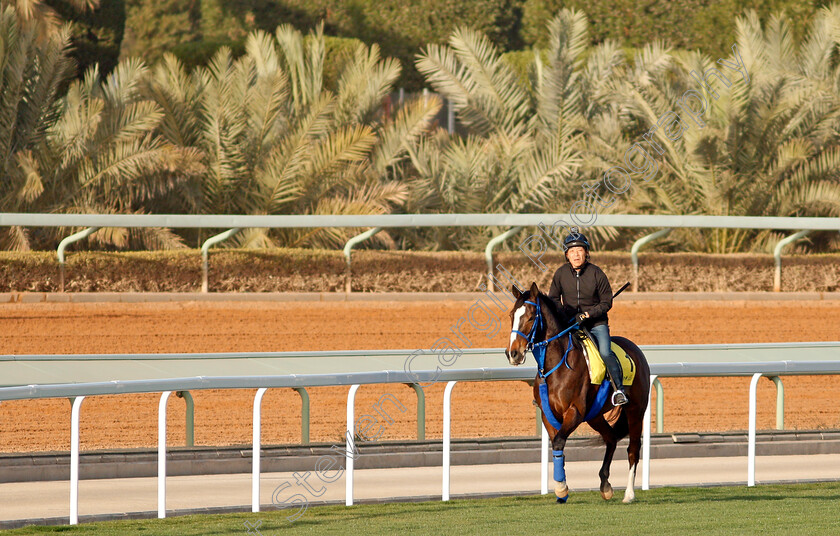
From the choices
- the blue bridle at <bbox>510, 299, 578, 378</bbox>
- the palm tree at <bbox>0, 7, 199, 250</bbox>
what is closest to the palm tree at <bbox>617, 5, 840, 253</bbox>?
the palm tree at <bbox>0, 7, 199, 250</bbox>

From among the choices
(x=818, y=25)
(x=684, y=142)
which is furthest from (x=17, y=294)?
(x=818, y=25)

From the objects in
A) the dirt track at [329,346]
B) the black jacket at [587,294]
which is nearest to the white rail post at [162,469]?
the black jacket at [587,294]

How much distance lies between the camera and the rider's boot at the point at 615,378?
24.5 ft

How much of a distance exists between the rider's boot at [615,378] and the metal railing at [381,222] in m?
5.36

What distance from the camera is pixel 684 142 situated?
1638 cm

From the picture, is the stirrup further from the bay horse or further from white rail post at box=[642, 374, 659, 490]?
white rail post at box=[642, 374, 659, 490]

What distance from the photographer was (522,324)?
23.7 feet

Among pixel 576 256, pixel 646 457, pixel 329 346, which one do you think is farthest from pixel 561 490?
pixel 329 346

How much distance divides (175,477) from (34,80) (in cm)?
871

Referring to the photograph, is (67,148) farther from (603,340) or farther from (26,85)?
(603,340)

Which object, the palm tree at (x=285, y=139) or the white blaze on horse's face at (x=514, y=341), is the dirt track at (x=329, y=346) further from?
the white blaze on horse's face at (x=514, y=341)

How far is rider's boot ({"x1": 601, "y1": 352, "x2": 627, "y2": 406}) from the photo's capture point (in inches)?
293

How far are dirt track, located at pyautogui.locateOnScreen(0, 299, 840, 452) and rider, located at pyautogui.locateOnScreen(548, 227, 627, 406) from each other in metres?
3.52

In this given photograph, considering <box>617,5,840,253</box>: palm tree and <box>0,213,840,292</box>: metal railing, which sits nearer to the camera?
<box>0,213,840,292</box>: metal railing
